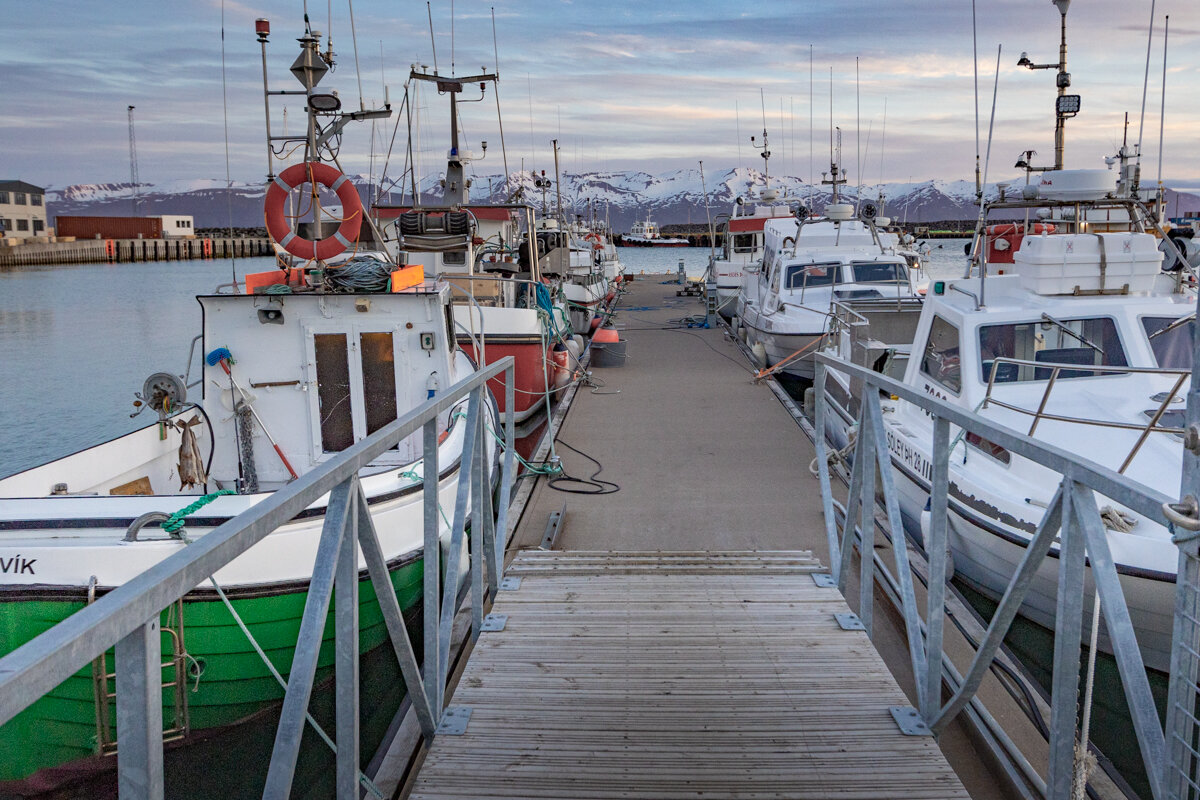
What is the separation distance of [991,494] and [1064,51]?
8553 mm

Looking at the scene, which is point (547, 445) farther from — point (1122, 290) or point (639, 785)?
point (639, 785)

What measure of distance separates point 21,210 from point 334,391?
9246cm

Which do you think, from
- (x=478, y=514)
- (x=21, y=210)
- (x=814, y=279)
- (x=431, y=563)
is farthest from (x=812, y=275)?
(x=21, y=210)

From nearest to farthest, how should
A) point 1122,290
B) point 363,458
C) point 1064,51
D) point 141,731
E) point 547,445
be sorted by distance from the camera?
point 141,731
point 363,458
point 1122,290
point 547,445
point 1064,51

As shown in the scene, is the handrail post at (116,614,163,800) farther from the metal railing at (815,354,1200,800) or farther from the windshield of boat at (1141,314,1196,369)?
the windshield of boat at (1141,314,1196,369)

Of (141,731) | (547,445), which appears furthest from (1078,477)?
(547,445)

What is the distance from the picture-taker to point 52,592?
4.30 metres

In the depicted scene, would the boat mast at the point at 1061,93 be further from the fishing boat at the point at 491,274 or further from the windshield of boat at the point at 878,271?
the fishing boat at the point at 491,274

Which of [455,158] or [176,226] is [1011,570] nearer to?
[455,158]

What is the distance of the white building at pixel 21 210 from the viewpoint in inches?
3150

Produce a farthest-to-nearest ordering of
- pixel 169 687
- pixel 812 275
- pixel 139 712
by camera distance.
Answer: pixel 812 275
pixel 169 687
pixel 139 712

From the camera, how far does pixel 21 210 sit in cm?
8269

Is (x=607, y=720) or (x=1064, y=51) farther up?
(x=1064, y=51)

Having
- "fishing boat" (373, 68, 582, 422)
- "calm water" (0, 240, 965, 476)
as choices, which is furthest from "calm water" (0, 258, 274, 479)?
"fishing boat" (373, 68, 582, 422)
